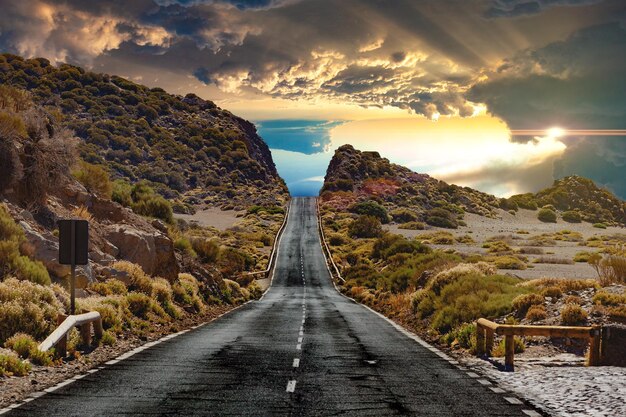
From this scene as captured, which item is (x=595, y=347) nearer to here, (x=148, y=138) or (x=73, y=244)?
(x=73, y=244)

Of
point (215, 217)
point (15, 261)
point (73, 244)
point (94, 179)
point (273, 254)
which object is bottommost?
point (273, 254)

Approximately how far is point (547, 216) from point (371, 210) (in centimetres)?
4259

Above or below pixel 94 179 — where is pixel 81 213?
below

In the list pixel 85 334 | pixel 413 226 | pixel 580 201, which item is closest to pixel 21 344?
pixel 85 334

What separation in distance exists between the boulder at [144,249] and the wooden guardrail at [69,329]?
11182mm

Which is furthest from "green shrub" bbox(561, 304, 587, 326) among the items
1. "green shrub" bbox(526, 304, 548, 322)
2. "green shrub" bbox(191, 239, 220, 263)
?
"green shrub" bbox(191, 239, 220, 263)

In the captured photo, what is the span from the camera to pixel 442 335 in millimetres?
21078

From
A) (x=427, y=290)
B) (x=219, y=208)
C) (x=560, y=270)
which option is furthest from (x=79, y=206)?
(x=219, y=208)

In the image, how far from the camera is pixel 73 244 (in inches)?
618

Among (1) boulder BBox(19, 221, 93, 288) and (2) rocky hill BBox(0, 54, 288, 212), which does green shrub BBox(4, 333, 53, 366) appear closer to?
(1) boulder BBox(19, 221, 93, 288)

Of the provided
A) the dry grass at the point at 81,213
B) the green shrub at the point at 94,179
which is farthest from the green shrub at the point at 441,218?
the dry grass at the point at 81,213

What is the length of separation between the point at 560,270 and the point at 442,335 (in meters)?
31.0

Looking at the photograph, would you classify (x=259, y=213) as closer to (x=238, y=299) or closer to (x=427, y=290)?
(x=238, y=299)

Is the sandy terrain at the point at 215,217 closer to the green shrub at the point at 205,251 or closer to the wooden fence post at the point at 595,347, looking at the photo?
the green shrub at the point at 205,251
